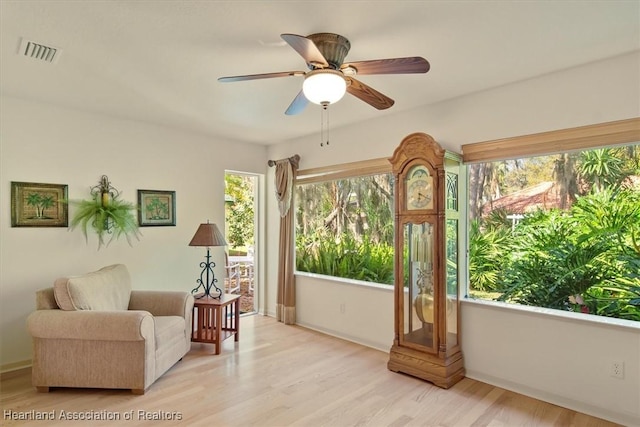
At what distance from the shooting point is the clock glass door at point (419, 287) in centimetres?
321

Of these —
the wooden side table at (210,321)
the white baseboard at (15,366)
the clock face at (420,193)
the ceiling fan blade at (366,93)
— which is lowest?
the white baseboard at (15,366)

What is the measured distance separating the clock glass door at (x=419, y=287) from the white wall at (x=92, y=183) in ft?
8.46

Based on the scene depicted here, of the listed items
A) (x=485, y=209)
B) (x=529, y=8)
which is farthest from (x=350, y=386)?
(x=529, y=8)

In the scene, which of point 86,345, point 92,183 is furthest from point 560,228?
point 92,183

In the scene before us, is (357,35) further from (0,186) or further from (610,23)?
(0,186)

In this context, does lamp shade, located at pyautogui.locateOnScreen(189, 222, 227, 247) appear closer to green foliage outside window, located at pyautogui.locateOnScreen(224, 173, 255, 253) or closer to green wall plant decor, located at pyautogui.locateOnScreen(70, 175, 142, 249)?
green wall plant decor, located at pyautogui.locateOnScreen(70, 175, 142, 249)

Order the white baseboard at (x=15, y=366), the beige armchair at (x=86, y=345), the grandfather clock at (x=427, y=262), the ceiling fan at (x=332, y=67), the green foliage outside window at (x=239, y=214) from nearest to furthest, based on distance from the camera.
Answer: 1. the ceiling fan at (x=332, y=67)
2. the beige armchair at (x=86, y=345)
3. the grandfather clock at (x=427, y=262)
4. the white baseboard at (x=15, y=366)
5. the green foliage outside window at (x=239, y=214)

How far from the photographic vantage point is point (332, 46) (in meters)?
2.25

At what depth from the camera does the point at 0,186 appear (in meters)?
3.34

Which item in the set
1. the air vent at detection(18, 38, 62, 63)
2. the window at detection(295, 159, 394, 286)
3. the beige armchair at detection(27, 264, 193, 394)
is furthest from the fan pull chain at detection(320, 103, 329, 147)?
the beige armchair at detection(27, 264, 193, 394)

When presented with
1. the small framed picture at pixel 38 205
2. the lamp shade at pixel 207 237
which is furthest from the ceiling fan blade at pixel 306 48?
the small framed picture at pixel 38 205

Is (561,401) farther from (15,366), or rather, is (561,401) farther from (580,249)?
(15,366)

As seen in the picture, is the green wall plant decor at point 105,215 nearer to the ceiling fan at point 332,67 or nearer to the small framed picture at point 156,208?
the small framed picture at point 156,208

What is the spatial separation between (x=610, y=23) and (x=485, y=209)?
1.68 meters
